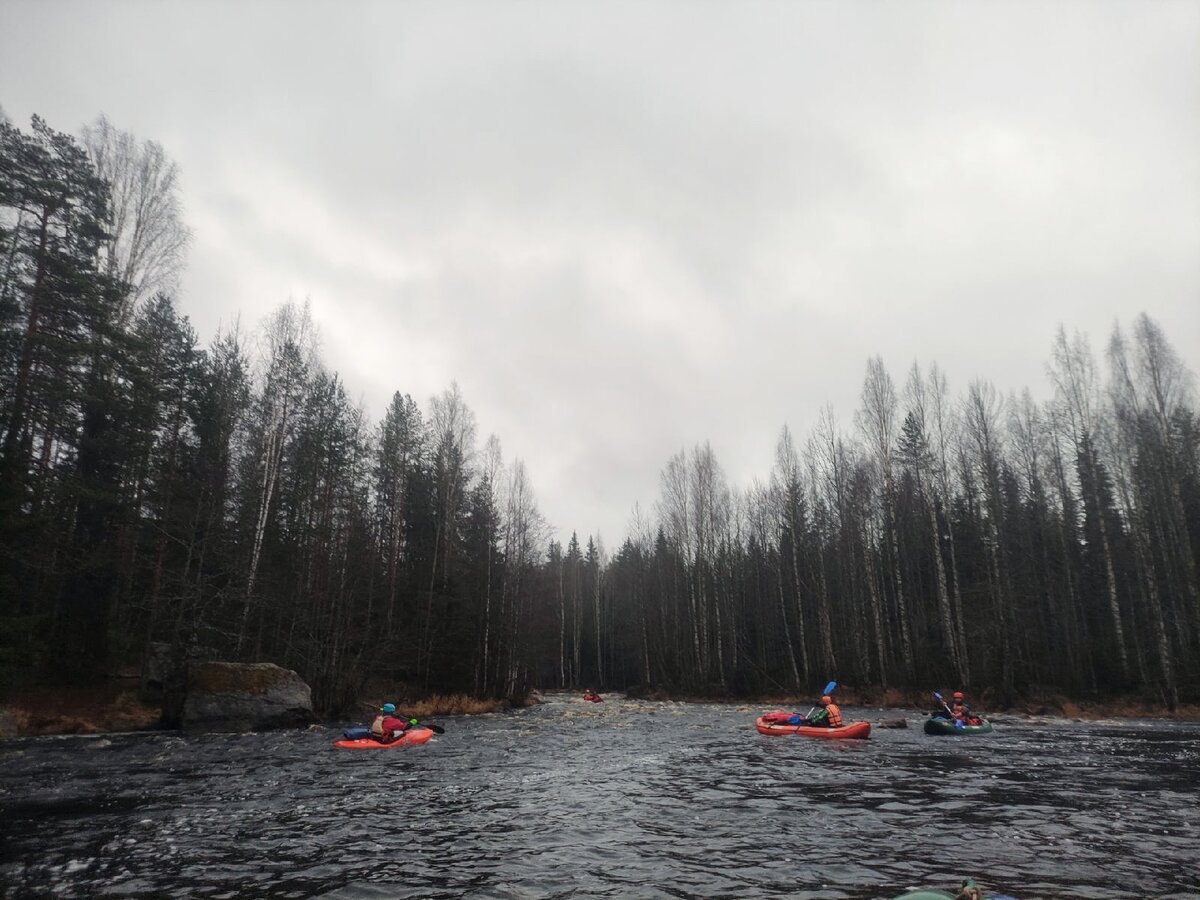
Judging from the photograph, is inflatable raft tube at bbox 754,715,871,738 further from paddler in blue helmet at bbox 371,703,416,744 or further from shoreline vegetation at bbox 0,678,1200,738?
shoreline vegetation at bbox 0,678,1200,738

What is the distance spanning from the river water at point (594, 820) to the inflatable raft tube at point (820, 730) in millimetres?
1433

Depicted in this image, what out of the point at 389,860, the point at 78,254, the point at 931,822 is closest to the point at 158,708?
the point at 78,254

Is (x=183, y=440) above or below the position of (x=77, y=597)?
above

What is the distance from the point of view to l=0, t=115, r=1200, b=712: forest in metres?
20.6

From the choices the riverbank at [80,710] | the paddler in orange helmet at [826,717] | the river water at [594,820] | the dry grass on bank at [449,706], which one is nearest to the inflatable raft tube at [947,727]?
the river water at [594,820]

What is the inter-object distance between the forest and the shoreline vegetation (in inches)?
35.0

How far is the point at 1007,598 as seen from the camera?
3212 cm

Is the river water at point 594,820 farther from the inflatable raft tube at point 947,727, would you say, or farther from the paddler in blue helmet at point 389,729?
the inflatable raft tube at point 947,727

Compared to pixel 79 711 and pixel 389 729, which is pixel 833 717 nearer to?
pixel 389 729

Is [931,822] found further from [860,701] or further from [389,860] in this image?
[860,701]

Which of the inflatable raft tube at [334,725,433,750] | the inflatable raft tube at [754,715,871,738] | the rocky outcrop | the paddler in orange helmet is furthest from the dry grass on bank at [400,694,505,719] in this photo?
the paddler in orange helmet

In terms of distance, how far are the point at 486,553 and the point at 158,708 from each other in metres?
16.3

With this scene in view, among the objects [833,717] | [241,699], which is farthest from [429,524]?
[833,717]

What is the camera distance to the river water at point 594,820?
6.55m
